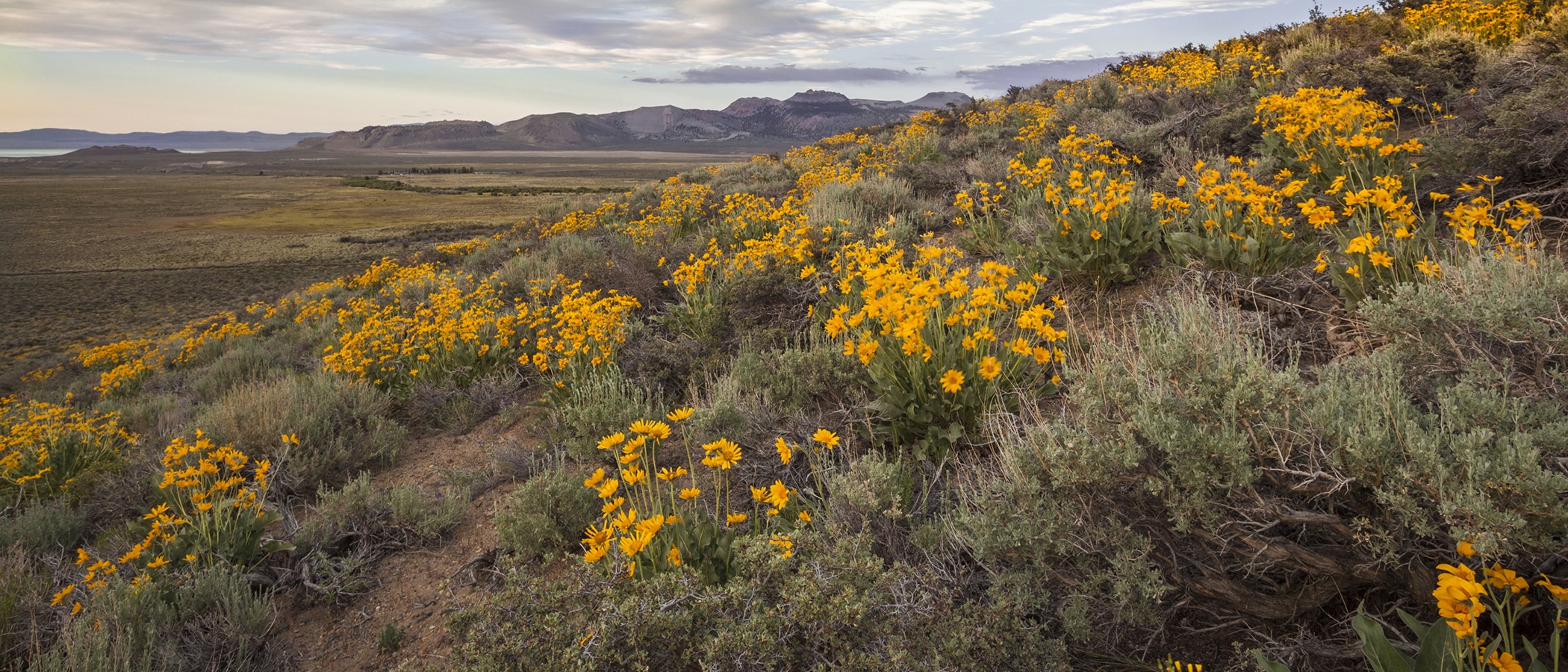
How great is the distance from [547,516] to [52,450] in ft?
18.4

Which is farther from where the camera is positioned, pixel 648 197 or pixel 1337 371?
Answer: pixel 648 197

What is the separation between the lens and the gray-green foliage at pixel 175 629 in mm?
2787

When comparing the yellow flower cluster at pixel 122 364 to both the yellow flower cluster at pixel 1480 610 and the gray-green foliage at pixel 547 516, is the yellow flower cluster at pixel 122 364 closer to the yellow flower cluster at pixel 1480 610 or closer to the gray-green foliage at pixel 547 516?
the gray-green foliage at pixel 547 516

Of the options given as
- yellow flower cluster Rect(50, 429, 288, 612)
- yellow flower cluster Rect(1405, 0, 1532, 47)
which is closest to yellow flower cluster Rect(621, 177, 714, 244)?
yellow flower cluster Rect(50, 429, 288, 612)

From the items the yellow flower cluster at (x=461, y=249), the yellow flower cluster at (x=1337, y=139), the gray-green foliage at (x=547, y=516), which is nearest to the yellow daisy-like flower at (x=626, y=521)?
the gray-green foliage at (x=547, y=516)

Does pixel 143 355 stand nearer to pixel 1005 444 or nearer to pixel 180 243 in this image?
pixel 1005 444

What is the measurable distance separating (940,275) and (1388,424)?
234 centimetres

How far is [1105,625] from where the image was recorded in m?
2.32

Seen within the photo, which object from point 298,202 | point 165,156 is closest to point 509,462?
point 298,202

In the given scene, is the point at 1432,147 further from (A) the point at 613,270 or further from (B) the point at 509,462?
(A) the point at 613,270

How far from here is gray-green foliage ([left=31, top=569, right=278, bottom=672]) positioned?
2.79 meters

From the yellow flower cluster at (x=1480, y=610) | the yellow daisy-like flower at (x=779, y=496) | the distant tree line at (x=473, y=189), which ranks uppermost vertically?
the distant tree line at (x=473, y=189)

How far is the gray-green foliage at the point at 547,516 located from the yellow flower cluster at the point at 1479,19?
10.8 metres

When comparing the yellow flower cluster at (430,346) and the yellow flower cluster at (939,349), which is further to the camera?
the yellow flower cluster at (430,346)
